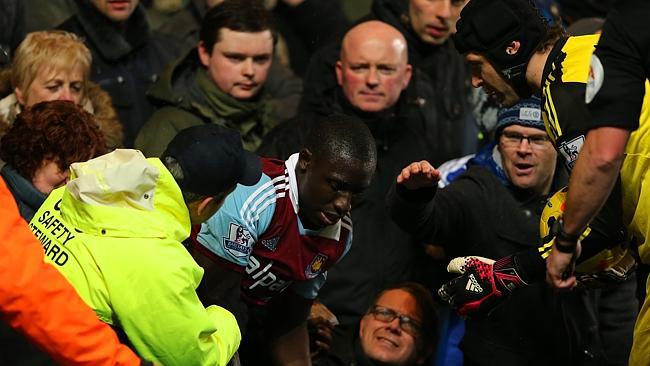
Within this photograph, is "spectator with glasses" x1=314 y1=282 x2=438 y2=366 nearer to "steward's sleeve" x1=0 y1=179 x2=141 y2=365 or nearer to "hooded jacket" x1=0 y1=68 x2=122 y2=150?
"hooded jacket" x1=0 y1=68 x2=122 y2=150

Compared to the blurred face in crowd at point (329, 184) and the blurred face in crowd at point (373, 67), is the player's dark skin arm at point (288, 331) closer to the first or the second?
the blurred face in crowd at point (329, 184)

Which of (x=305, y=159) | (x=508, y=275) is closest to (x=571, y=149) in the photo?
(x=508, y=275)

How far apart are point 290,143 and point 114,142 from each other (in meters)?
0.86

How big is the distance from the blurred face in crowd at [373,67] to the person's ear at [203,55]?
2.28ft

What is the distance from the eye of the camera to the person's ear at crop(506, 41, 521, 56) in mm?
4879

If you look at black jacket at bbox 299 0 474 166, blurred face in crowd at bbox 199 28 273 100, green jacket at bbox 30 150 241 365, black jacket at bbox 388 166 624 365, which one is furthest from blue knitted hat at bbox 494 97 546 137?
green jacket at bbox 30 150 241 365

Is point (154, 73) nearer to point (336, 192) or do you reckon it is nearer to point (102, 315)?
point (336, 192)

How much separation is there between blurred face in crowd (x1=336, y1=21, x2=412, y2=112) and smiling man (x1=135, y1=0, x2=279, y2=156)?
1.44 ft

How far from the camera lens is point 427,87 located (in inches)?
284

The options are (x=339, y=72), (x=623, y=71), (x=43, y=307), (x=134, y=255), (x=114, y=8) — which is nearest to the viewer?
(x=43, y=307)

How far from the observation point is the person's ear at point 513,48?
4.88 m

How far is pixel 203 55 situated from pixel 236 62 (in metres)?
0.18

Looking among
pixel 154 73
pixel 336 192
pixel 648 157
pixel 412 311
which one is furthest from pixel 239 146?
pixel 154 73

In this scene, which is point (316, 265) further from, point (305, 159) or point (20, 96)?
point (20, 96)
